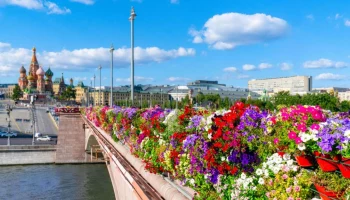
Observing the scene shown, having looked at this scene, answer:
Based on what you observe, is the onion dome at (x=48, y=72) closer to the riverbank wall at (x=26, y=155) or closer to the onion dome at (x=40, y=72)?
the onion dome at (x=40, y=72)

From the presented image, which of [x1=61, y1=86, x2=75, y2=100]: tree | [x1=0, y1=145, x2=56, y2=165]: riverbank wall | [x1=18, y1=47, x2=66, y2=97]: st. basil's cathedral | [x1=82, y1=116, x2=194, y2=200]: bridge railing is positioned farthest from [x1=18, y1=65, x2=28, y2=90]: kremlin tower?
[x1=82, y1=116, x2=194, y2=200]: bridge railing

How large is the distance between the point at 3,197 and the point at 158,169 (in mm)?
29614

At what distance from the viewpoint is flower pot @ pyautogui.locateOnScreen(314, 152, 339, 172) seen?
11.2 feet

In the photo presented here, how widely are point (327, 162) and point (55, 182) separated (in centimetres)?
3863

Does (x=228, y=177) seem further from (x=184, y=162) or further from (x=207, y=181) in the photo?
(x=184, y=162)

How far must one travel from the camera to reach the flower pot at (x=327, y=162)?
3.42 m

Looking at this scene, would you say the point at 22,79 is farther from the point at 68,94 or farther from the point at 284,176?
the point at 284,176

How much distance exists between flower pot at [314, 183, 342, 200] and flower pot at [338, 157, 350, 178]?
24cm

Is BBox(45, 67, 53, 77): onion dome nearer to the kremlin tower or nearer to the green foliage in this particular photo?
the kremlin tower

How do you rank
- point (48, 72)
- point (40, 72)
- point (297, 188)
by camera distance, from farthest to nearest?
point (48, 72), point (40, 72), point (297, 188)

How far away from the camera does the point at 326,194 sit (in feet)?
11.6

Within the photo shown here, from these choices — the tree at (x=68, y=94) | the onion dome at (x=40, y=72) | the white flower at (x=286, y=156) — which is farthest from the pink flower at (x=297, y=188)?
the onion dome at (x=40, y=72)

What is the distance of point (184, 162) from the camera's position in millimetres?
6539

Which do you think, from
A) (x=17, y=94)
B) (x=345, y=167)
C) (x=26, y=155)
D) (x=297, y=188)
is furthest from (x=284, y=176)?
(x=17, y=94)
